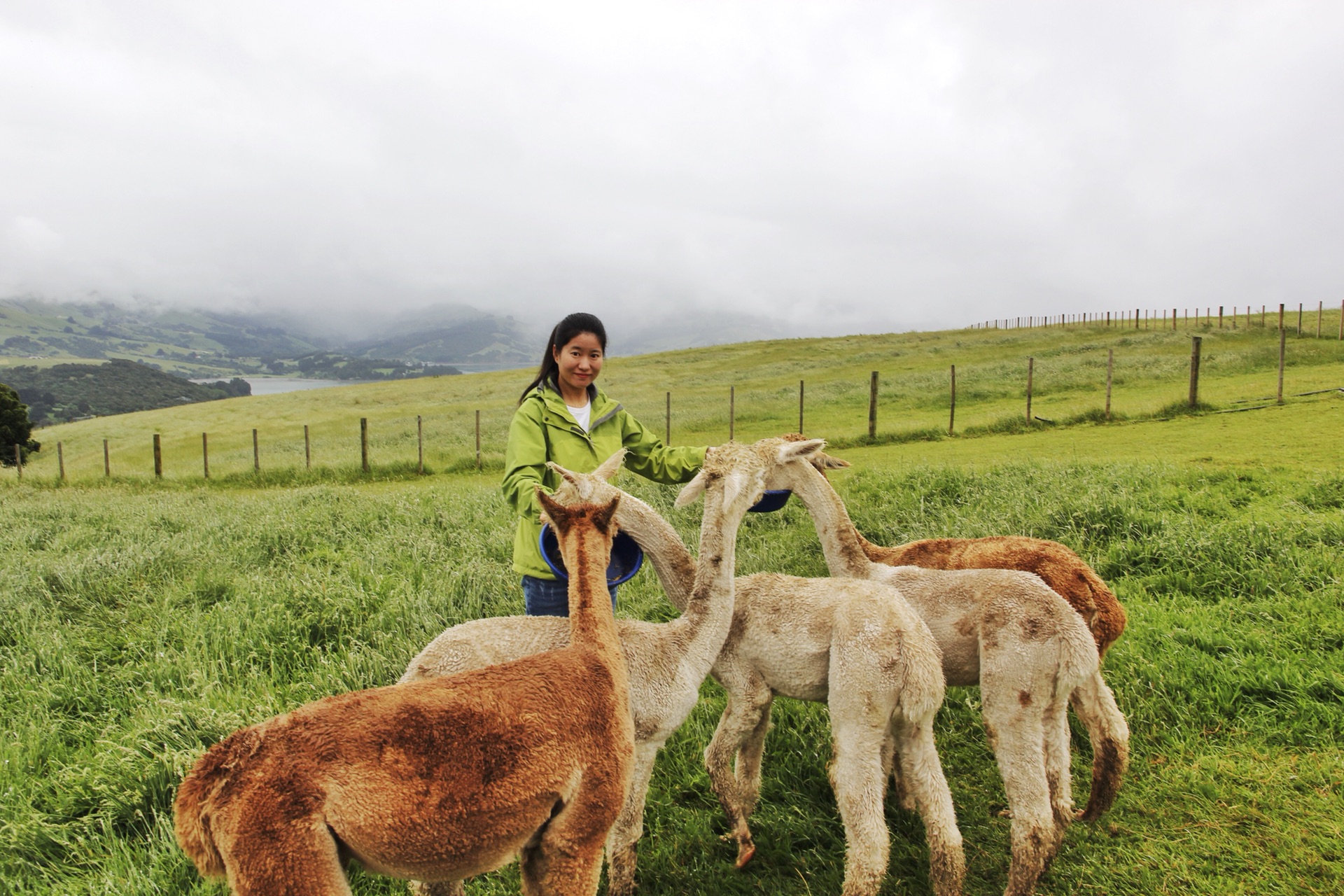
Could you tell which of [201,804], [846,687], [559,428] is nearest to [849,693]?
[846,687]

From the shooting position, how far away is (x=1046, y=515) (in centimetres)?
825

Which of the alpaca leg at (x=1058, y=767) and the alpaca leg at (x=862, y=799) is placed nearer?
the alpaca leg at (x=862, y=799)

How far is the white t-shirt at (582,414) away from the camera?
4.28 meters

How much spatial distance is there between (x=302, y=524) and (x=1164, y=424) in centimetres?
2071

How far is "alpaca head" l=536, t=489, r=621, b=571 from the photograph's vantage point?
252cm

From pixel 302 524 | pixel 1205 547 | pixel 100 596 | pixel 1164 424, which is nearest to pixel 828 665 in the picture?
pixel 1205 547

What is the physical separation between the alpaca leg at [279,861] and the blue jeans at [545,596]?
2.40 m

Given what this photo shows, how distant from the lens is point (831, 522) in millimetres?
4180

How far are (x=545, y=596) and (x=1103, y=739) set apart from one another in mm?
3396

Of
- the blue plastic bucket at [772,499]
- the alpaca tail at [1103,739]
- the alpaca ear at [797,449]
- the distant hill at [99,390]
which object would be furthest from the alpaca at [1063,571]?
the distant hill at [99,390]

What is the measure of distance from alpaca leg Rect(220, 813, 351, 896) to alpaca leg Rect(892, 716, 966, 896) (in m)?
2.56

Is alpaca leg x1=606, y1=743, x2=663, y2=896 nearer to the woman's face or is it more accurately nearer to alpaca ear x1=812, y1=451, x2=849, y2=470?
alpaca ear x1=812, y1=451, x2=849, y2=470

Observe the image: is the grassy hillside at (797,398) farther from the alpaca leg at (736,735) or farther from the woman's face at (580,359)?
the woman's face at (580,359)

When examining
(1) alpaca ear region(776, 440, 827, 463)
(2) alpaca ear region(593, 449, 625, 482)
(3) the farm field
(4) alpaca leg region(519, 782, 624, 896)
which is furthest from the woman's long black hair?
(3) the farm field
